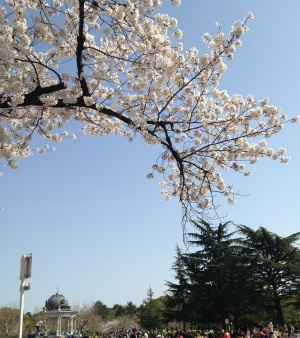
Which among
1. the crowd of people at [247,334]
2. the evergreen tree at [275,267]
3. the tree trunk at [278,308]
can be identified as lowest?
the crowd of people at [247,334]

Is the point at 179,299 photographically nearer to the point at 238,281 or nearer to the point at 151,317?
the point at 238,281

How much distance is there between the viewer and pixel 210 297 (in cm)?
2980

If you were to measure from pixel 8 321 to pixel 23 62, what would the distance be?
54165 millimetres

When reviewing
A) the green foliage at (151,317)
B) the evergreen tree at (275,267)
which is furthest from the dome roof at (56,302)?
the evergreen tree at (275,267)

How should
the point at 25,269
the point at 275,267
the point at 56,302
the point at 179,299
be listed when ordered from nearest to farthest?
the point at 25,269 < the point at 275,267 < the point at 179,299 < the point at 56,302

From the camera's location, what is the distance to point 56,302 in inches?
2159

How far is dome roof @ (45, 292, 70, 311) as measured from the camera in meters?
53.9

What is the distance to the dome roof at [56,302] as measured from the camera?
53938 millimetres

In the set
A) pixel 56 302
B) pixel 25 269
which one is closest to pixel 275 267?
pixel 25 269

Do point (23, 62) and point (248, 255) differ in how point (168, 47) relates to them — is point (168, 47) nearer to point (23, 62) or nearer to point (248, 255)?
point (23, 62)

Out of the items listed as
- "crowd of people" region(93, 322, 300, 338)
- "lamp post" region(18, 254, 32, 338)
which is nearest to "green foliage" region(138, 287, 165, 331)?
"crowd of people" region(93, 322, 300, 338)

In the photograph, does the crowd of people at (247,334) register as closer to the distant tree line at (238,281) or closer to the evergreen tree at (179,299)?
the distant tree line at (238,281)

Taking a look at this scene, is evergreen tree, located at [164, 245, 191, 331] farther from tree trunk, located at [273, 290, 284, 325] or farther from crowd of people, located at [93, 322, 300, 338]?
crowd of people, located at [93, 322, 300, 338]

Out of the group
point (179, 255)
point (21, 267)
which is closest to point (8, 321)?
point (179, 255)
